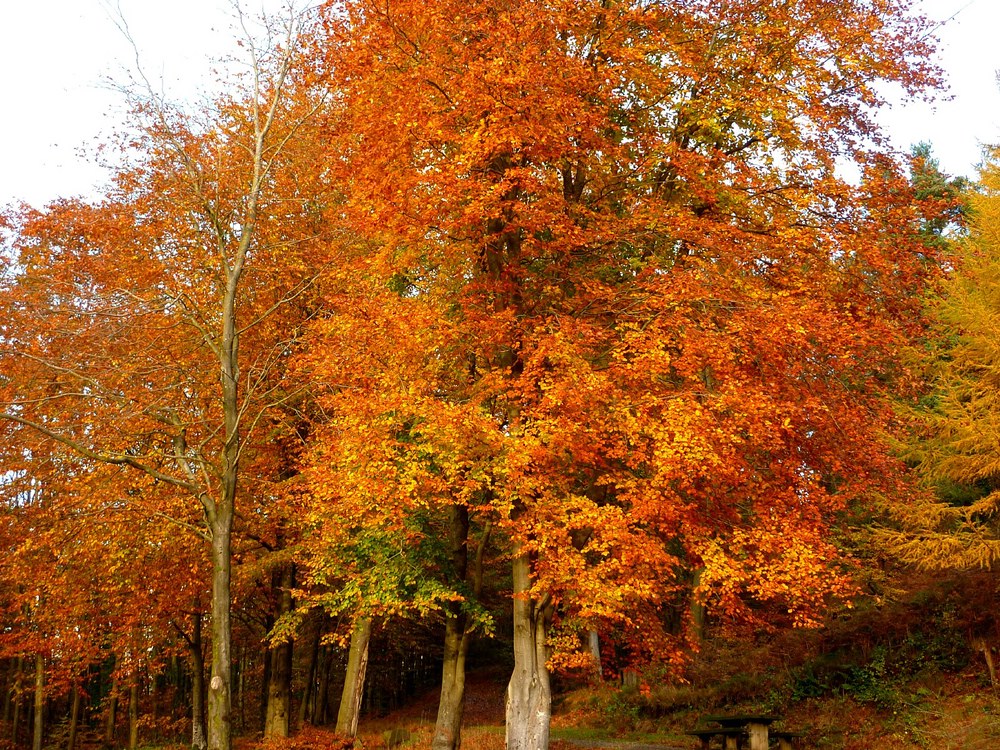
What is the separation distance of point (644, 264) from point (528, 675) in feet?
24.3

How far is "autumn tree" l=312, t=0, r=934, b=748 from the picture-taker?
1193cm

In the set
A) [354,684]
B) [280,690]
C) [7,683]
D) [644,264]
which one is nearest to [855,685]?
[644,264]

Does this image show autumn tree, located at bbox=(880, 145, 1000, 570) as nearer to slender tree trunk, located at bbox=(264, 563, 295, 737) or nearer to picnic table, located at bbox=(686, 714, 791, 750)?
picnic table, located at bbox=(686, 714, 791, 750)

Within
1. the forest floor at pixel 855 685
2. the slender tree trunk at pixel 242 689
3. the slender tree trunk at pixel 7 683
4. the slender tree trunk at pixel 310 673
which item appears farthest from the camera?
the slender tree trunk at pixel 242 689

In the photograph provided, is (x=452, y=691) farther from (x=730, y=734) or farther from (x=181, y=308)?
(x=181, y=308)

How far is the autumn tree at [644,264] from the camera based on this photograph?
1193cm

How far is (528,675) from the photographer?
1370 cm

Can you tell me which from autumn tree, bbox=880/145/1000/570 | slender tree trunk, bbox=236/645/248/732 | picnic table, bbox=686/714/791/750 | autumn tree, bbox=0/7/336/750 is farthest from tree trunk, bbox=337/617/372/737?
slender tree trunk, bbox=236/645/248/732

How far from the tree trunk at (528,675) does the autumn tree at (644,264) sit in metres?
0.05

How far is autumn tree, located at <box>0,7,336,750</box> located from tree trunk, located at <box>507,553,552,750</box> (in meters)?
5.07

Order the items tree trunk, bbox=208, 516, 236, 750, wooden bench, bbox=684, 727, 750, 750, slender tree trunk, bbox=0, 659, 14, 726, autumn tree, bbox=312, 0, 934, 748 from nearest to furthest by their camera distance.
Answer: tree trunk, bbox=208, 516, 236, 750
autumn tree, bbox=312, 0, 934, 748
wooden bench, bbox=684, 727, 750, 750
slender tree trunk, bbox=0, 659, 14, 726

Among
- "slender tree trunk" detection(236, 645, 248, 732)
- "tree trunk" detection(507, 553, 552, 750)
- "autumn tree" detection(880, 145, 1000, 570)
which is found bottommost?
"slender tree trunk" detection(236, 645, 248, 732)

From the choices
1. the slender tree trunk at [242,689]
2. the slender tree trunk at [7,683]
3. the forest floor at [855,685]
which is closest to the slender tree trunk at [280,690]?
the forest floor at [855,685]

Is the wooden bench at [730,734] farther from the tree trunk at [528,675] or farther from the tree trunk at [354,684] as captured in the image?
the tree trunk at [354,684]
